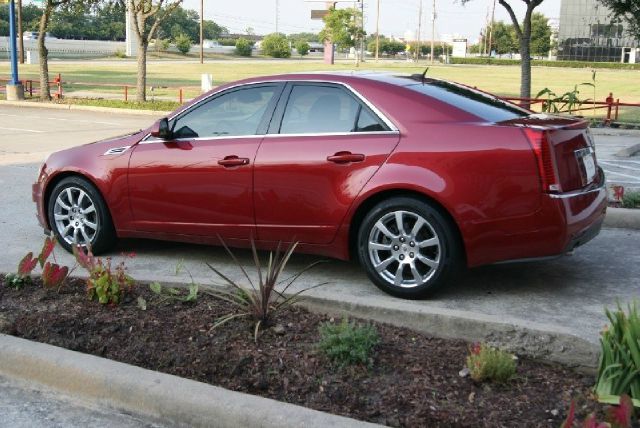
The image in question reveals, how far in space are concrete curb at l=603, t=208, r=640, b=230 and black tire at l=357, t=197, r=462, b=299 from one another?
124 inches

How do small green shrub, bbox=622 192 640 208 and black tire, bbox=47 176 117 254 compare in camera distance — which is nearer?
black tire, bbox=47 176 117 254

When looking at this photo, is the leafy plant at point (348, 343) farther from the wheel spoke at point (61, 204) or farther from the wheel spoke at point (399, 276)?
the wheel spoke at point (61, 204)

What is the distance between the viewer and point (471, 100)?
18.9ft

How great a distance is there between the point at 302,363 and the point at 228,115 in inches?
106

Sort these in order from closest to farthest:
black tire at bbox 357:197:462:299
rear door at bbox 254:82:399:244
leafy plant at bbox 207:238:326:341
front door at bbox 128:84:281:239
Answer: leafy plant at bbox 207:238:326:341
black tire at bbox 357:197:462:299
rear door at bbox 254:82:399:244
front door at bbox 128:84:281:239

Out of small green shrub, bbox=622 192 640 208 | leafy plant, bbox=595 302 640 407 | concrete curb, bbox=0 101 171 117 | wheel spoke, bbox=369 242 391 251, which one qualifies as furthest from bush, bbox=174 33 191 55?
leafy plant, bbox=595 302 640 407

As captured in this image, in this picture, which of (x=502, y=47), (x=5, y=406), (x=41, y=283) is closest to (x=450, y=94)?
(x=41, y=283)

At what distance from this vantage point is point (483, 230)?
5023 millimetres

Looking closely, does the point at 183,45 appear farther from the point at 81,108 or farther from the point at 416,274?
the point at 416,274

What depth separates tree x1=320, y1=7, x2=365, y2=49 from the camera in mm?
92188

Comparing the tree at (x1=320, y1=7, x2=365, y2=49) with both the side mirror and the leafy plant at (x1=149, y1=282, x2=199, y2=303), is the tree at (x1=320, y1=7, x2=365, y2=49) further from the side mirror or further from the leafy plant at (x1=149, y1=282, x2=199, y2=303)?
the leafy plant at (x1=149, y1=282, x2=199, y2=303)

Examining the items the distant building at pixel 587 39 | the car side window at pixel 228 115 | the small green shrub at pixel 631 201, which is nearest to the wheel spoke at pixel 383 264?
the car side window at pixel 228 115

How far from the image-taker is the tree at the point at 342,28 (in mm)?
92188

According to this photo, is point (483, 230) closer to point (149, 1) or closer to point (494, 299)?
point (494, 299)
